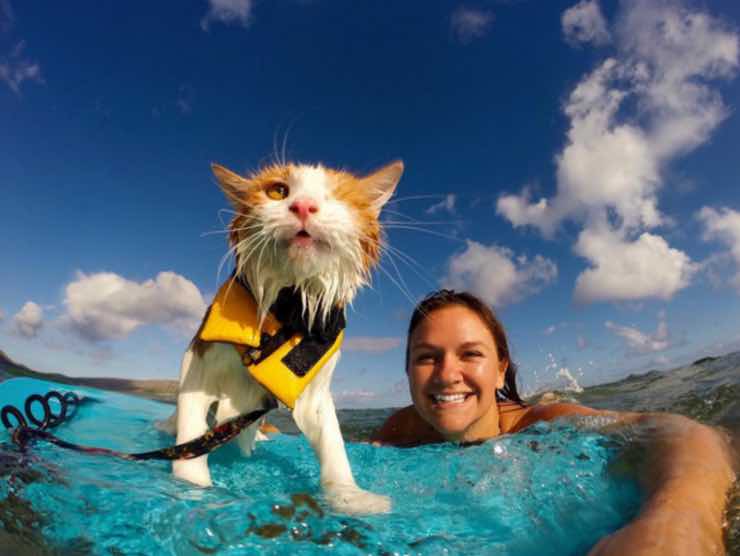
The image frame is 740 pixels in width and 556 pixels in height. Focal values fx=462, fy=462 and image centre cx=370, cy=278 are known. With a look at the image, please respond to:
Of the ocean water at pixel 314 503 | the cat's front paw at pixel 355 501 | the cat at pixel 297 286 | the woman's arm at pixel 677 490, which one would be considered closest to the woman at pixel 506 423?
the woman's arm at pixel 677 490

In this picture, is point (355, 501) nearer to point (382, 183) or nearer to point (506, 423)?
point (382, 183)

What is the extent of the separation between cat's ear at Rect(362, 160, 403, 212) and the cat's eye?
1.57ft

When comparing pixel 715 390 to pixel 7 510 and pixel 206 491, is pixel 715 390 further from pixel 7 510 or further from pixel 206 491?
pixel 7 510

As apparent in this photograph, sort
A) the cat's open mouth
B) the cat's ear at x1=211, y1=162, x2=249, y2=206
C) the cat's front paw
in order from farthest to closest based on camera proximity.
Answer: the cat's ear at x1=211, y1=162, x2=249, y2=206, the cat's open mouth, the cat's front paw

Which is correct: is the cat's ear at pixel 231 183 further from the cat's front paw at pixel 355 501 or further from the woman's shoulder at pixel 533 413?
the woman's shoulder at pixel 533 413

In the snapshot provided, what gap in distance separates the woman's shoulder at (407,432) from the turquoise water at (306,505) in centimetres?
111

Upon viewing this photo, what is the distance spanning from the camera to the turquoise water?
5.65 feet

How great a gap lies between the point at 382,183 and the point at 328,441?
154 cm

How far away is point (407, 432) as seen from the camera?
5035 mm

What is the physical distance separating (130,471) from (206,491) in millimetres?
491

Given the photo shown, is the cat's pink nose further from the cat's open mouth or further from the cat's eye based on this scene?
the cat's eye

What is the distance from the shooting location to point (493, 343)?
3.88 metres

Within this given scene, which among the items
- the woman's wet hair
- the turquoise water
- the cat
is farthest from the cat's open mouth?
the woman's wet hair

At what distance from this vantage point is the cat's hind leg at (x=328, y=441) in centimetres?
236
